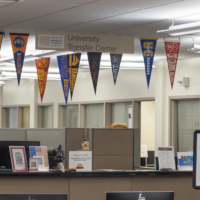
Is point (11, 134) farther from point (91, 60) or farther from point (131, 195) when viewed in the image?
point (131, 195)

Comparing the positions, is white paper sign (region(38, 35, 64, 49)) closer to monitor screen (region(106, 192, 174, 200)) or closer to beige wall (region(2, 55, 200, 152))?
monitor screen (region(106, 192, 174, 200))

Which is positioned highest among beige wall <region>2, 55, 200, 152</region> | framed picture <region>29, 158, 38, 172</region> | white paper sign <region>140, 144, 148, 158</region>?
beige wall <region>2, 55, 200, 152</region>

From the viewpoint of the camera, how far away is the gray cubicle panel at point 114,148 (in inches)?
226

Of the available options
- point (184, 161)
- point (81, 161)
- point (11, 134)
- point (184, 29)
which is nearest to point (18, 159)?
point (81, 161)

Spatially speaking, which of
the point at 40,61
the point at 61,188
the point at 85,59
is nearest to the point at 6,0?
the point at 61,188

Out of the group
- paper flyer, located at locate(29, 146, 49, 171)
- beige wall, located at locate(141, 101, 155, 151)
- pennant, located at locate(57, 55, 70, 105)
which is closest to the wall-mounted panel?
beige wall, located at locate(141, 101, 155, 151)

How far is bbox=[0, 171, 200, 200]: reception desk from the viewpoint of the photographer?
12.9 feet

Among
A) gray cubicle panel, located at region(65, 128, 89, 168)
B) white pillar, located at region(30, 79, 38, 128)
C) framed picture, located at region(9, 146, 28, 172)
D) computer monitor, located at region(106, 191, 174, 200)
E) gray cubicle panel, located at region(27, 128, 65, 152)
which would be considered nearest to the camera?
computer monitor, located at region(106, 191, 174, 200)

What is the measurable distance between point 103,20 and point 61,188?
101 inches

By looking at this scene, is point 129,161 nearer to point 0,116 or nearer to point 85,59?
point 85,59

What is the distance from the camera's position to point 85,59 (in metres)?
8.98

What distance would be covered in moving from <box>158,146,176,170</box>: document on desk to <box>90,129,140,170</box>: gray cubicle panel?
1.37 metres

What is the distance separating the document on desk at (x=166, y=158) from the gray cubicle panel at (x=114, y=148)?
1370mm

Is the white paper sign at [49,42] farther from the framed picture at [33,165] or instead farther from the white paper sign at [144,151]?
the white paper sign at [144,151]
